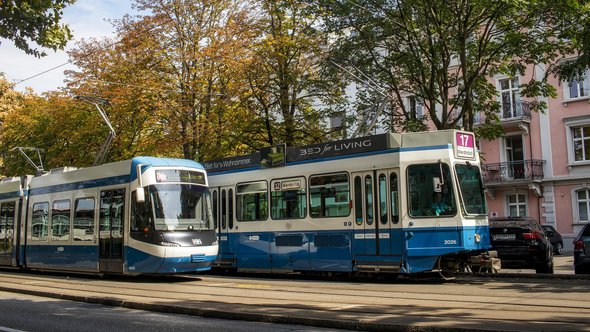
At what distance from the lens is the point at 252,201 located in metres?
16.5

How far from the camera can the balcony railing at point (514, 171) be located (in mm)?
34031

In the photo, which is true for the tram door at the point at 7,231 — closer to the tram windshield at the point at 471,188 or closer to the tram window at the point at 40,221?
the tram window at the point at 40,221

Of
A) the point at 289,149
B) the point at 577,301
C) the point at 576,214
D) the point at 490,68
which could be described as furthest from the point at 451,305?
the point at 576,214

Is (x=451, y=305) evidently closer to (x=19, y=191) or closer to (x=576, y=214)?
(x=19, y=191)

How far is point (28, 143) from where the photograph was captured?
3362cm

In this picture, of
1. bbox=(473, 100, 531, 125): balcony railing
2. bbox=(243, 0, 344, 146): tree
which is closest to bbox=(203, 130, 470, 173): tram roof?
bbox=(243, 0, 344, 146): tree

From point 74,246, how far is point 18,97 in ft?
96.2

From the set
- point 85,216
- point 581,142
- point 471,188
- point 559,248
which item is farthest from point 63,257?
point 581,142

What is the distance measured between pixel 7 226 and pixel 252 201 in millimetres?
9752

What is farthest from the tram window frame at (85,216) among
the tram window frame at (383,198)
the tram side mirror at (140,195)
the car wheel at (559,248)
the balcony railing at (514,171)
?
the balcony railing at (514,171)

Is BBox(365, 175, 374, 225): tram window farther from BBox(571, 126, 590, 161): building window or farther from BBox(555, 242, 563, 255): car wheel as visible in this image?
BBox(571, 126, 590, 161): building window

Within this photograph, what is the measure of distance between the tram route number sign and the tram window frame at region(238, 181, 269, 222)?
5416 millimetres

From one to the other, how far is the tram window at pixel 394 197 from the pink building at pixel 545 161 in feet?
72.2

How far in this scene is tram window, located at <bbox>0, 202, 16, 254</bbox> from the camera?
20.4 metres
